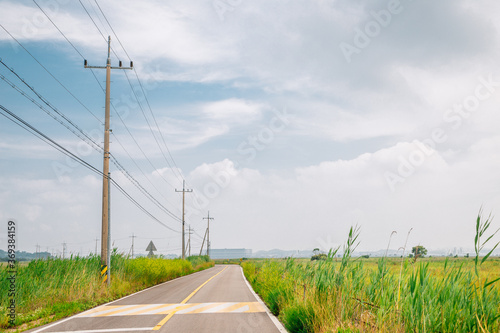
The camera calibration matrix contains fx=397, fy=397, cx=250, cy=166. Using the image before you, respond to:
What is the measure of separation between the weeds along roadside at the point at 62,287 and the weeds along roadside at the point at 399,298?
24.4ft

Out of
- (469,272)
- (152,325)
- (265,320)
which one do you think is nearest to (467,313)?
(469,272)

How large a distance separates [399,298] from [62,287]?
13182mm

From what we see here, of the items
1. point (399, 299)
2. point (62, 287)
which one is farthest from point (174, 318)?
point (399, 299)

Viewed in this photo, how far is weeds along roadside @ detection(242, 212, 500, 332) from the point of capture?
546cm

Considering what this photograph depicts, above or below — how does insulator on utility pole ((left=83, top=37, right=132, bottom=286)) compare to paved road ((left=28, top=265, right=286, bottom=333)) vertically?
above

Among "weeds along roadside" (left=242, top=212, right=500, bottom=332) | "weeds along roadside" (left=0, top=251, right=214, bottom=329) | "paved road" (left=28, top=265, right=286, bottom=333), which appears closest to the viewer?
"weeds along roadside" (left=242, top=212, right=500, bottom=332)

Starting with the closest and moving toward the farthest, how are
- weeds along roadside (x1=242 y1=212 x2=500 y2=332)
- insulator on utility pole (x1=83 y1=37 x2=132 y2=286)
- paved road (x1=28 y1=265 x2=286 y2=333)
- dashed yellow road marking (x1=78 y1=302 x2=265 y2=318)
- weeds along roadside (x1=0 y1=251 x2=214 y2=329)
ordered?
weeds along roadside (x1=242 y1=212 x2=500 y2=332) → paved road (x1=28 y1=265 x2=286 y2=333) → weeds along roadside (x1=0 y1=251 x2=214 y2=329) → dashed yellow road marking (x1=78 y1=302 x2=265 y2=318) → insulator on utility pole (x1=83 y1=37 x2=132 y2=286)

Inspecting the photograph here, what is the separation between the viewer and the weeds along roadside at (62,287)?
1212 centimetres

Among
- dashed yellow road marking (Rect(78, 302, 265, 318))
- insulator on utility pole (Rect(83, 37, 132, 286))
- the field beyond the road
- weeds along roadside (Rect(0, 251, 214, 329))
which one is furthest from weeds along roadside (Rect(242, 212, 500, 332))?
insulator on utility pole (Rect(83, 37, 132, 286))

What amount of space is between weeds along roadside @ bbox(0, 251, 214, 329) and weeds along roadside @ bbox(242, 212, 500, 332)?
7438 mm

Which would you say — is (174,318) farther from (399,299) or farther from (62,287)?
(399,299)

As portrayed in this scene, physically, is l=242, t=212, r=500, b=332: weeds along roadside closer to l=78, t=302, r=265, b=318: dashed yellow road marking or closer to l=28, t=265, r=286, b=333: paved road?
l=28, t=265, r=286, b=333: paved road

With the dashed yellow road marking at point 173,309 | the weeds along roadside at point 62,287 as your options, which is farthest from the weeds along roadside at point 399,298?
→ the weeds along roadside at point 62,287

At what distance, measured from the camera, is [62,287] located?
1522 centimetres
